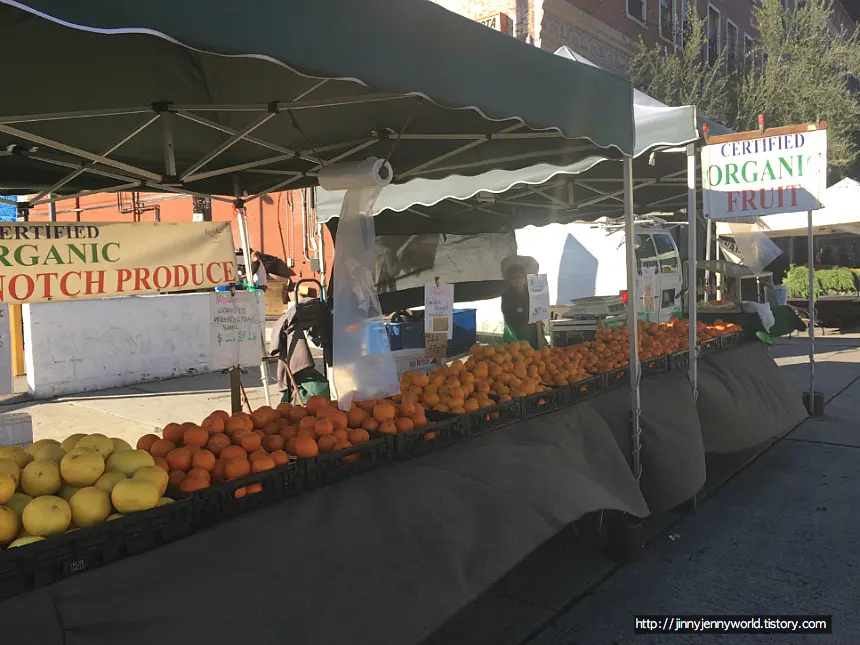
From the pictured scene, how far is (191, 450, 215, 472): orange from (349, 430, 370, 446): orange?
60 centimetres

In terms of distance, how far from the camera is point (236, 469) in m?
2.41

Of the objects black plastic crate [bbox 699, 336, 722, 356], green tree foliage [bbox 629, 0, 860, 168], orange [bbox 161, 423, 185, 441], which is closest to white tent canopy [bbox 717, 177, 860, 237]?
green tree foliage [bbox 629, 0, 860, 168]

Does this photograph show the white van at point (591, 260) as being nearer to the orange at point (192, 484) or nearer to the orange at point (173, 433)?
the orange at point (173, 433)

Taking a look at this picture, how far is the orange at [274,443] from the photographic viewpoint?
8.94 ft

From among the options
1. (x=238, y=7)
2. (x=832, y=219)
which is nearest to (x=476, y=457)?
(x=238, y=7)

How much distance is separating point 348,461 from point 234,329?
1770mm

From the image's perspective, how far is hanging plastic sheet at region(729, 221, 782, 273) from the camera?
11.2 metres

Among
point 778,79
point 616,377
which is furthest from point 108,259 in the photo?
point 778,79

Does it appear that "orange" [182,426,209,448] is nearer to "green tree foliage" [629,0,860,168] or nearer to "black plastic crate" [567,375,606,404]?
"black plastic crate" [567,375,606,404]

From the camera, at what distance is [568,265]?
12930 mm

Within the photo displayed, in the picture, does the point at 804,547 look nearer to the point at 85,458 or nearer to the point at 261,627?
the point at 261,627

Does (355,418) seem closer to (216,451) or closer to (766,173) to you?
(216,451)

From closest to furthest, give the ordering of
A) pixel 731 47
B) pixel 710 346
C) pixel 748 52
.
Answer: pixel 710 346
pixel 748 52
pixel 731 47

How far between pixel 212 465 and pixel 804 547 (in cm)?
374
